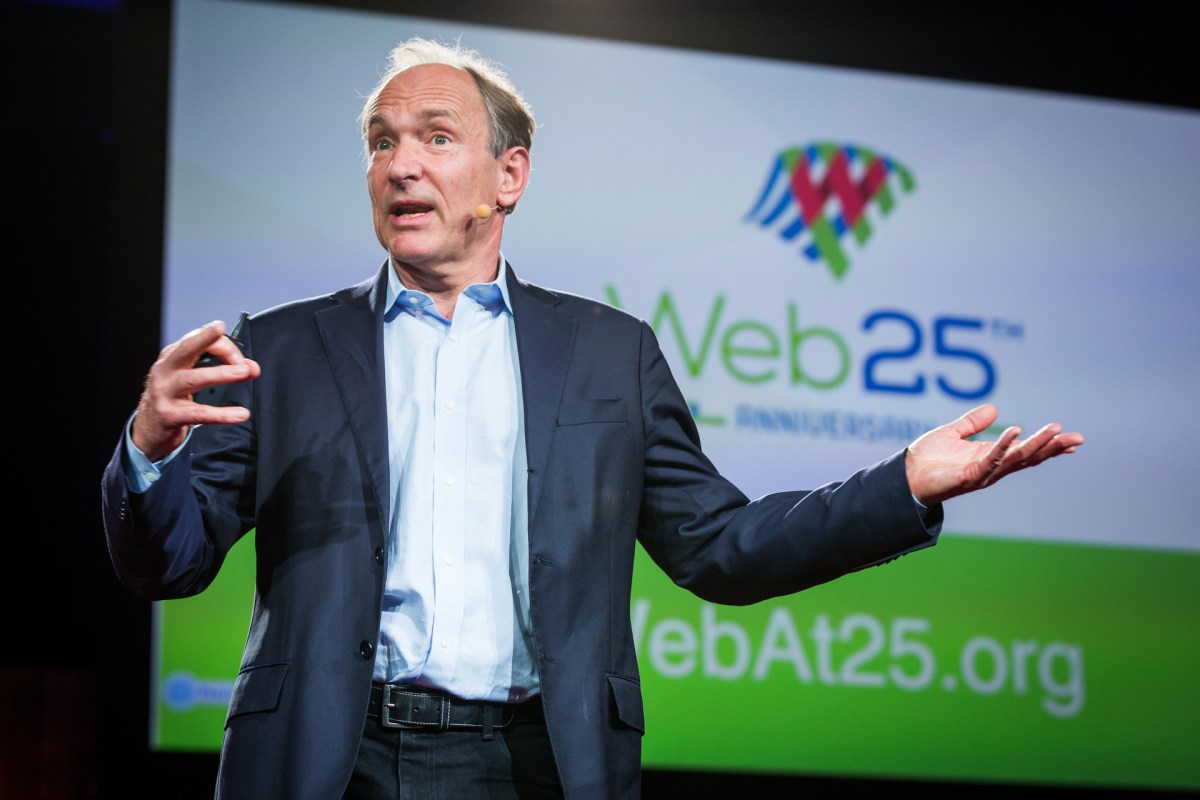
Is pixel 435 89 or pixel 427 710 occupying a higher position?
pixel 435 89

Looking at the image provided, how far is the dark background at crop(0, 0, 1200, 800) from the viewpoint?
3574 mm

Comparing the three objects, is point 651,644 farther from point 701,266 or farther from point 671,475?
point 671,475

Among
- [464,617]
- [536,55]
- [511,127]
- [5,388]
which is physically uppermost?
[536,55]

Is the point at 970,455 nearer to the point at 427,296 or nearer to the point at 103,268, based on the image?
the point at 427,296

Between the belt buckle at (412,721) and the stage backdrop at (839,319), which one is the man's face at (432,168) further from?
the stage backdrop at (839,319)

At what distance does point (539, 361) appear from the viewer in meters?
1.97

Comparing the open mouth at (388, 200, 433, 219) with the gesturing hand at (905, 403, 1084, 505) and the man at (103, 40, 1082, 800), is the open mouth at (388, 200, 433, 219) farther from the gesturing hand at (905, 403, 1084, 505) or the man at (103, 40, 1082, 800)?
the gesturing hand at (905, 403, 1084, 505)

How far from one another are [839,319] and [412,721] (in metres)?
2.50

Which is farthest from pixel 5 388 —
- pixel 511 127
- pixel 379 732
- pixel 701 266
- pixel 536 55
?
pixel 379 732

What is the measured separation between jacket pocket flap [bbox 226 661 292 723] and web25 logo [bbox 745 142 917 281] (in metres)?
2.52

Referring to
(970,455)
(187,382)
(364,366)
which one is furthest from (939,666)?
(187,382)

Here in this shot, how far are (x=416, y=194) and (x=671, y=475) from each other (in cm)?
60

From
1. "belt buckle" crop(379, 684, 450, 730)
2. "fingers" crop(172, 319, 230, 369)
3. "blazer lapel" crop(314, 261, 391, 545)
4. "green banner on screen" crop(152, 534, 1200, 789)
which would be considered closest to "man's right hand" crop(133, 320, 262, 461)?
"fingers" crop(172, 319, 230, 369)

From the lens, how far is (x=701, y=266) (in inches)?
151
